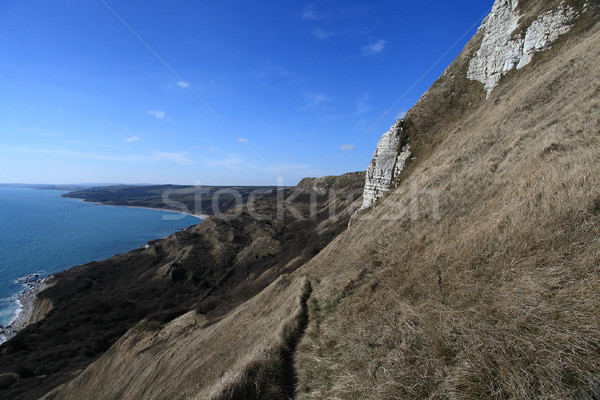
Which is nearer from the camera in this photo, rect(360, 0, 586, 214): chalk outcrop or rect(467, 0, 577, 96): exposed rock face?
rect(467, 0, 577, 96): exposed rock face

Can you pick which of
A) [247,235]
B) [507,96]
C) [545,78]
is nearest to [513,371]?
[545,78]

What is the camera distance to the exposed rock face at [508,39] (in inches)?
1060

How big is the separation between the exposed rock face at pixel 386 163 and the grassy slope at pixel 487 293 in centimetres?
1680

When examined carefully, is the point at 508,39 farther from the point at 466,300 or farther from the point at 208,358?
the point at 208,358

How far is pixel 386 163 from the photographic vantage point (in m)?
31.9

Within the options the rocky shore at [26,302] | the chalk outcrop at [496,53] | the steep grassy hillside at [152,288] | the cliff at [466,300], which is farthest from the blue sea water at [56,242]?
the chalk outcrop at [496,53]

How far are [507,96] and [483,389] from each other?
97.4ft

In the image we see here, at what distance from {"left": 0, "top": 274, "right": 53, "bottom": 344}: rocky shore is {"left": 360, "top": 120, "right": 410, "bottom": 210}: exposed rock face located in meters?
65.3

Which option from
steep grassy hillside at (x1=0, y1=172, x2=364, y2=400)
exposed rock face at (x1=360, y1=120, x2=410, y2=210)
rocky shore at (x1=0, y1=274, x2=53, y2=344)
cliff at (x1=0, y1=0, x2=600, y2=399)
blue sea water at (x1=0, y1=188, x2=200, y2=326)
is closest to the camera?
cliff at (x1=0, y1=0, x2=600, y2=399)

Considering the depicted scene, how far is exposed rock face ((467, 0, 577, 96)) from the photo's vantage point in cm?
2693

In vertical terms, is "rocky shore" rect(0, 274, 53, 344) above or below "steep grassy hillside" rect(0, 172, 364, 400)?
below

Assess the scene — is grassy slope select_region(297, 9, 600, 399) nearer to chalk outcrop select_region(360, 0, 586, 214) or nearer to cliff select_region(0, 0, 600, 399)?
cliff select_region(0, 0, 600, 399)

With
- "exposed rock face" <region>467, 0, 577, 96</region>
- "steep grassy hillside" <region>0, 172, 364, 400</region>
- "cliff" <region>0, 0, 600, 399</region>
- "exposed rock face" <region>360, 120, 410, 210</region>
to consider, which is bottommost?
"steep grassy hillside" <region>0, 172, 364, 400</region>

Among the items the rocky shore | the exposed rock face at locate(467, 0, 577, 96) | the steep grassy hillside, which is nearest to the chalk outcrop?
the exposed rock face at locate(467, 0, 577, 96)
